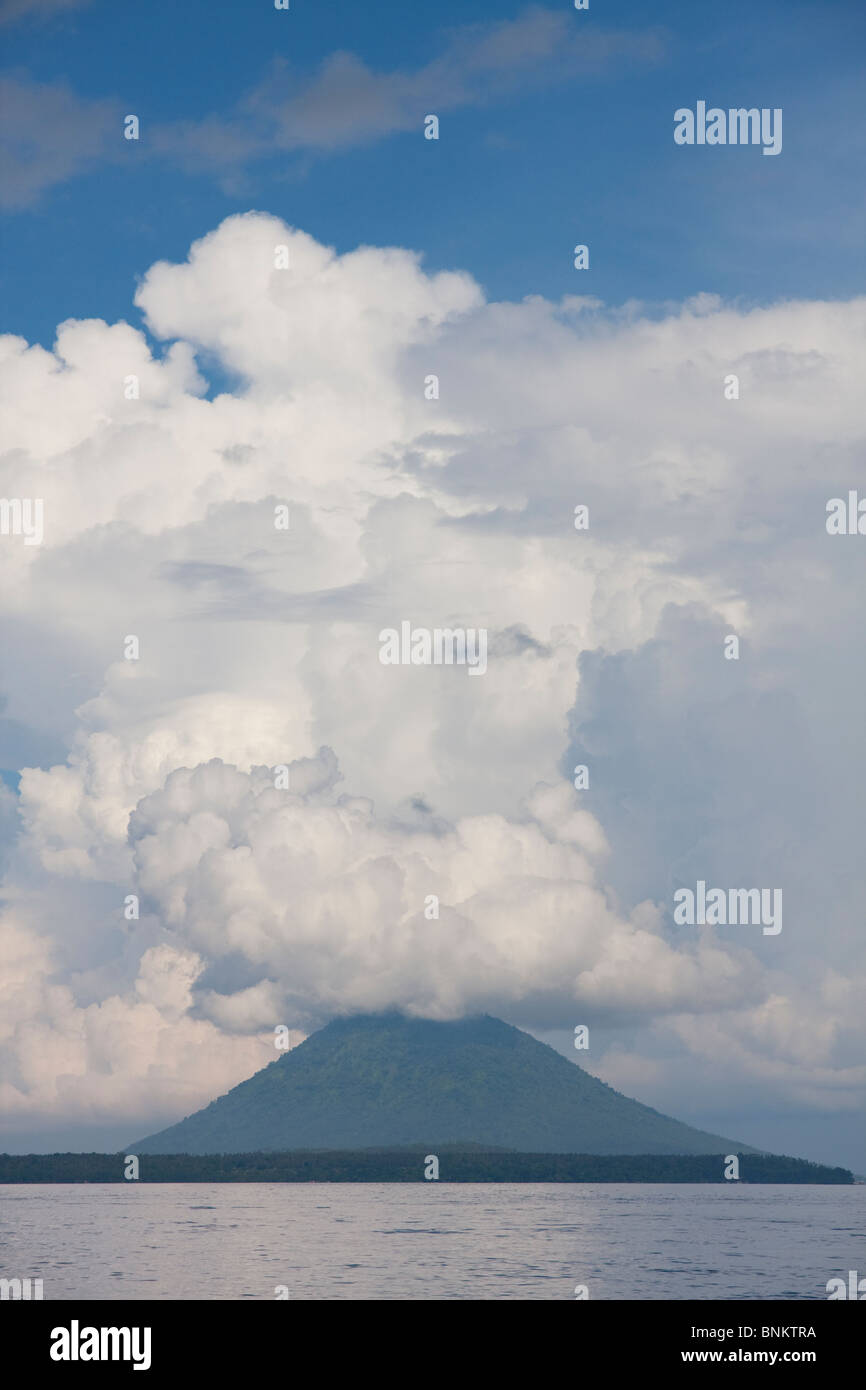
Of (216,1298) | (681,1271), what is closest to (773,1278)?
(681,1271)

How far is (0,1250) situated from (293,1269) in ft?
145
